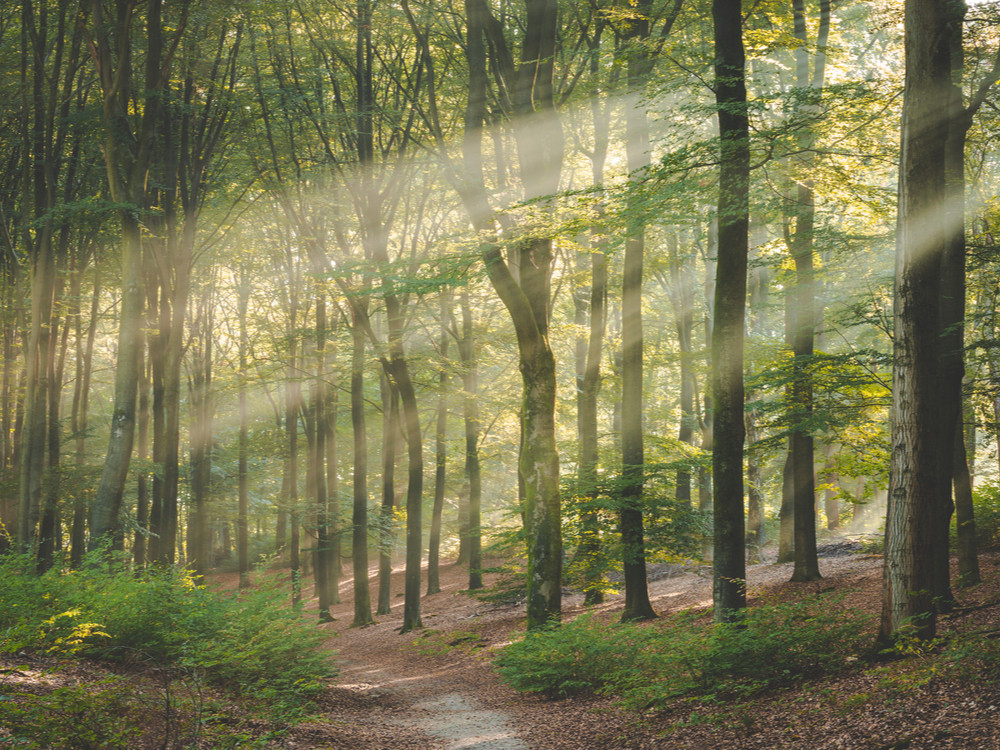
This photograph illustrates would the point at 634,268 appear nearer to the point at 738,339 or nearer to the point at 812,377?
the point at 812,377

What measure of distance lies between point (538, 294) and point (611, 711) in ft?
22.6

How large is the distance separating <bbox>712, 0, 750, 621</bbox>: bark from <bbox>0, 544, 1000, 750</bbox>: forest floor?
68cm

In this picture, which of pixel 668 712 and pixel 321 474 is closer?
pixel 668 712

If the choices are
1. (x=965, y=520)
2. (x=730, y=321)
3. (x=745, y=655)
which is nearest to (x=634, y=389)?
(x=730, y=321)

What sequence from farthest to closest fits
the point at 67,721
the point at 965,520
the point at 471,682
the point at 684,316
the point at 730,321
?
the point at 684,316
the point at 471,682
the point at 965,520
the point at 730,321
the point at 67,721

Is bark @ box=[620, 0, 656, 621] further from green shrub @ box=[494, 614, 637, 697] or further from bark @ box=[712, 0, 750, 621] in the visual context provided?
bark @ box=[712, 0, 750, 621]

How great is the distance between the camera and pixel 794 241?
12906 millimetres

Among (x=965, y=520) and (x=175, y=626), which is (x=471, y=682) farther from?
(x=965, y=520)

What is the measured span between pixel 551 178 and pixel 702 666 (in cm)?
850

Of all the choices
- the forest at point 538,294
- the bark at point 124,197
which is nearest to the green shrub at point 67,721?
the forest at point 538,294

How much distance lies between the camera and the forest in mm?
6867

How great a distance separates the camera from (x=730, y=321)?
8.52 meters

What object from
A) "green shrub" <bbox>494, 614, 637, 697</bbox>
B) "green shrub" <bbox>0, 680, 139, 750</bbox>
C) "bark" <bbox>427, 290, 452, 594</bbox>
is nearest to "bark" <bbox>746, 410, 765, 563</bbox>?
"bark" <bbox>427, 290, 452, 594</bbox>

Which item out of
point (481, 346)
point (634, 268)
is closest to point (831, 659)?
point (634, 268)
